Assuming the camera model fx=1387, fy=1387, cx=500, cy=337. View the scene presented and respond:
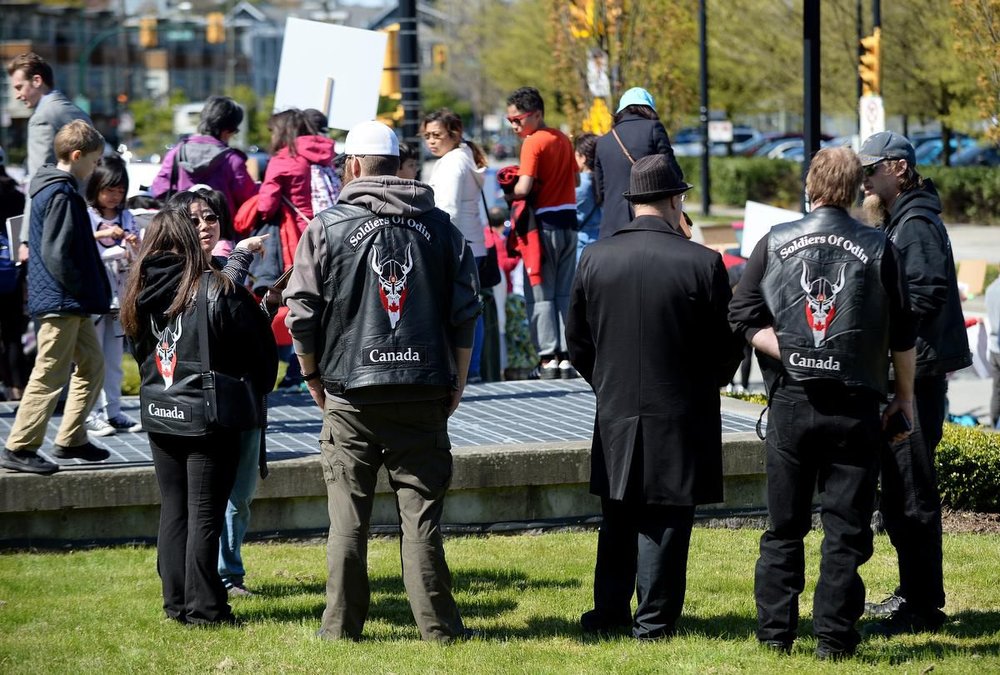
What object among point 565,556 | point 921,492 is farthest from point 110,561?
point 921,492

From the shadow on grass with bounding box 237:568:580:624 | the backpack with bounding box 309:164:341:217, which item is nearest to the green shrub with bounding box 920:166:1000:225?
the backpack with bounding box 309:164:341:217

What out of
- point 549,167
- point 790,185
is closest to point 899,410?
point 549,167

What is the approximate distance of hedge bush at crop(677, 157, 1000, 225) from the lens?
107 ft

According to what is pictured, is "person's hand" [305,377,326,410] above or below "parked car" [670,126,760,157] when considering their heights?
below

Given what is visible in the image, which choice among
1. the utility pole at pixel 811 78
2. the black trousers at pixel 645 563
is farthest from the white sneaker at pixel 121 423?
the utility pole at pixel 811 78

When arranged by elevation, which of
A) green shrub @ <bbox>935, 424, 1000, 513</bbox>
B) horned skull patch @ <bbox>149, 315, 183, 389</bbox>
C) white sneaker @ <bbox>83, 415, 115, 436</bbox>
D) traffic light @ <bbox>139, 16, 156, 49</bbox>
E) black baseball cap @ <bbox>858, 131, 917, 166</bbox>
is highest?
traffic light @ <bbox>139, 16, 156, 49</bbox>

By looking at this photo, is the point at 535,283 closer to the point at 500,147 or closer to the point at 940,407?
the point at 940,407

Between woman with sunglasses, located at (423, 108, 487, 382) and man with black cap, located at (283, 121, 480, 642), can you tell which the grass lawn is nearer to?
man with black cap, located at (283, 121, 480, 642)

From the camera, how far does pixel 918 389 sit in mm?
5770

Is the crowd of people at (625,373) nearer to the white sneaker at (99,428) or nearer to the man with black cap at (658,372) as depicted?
the man with black cap at (658,372)

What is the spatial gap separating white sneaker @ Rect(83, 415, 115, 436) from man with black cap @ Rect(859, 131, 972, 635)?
4743 mm

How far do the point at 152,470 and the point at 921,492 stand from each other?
378cm

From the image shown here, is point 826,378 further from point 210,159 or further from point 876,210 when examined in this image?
point 210,159

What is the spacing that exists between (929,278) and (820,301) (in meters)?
0.71
